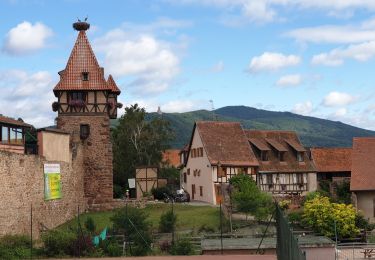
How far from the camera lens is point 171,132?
66875 millimetres

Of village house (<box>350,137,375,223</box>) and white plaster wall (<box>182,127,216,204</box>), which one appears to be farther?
white plaster wall (<box>182,127,216,204</box>)

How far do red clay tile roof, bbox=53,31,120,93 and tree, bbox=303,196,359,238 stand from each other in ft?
53.9

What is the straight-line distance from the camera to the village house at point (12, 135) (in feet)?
112

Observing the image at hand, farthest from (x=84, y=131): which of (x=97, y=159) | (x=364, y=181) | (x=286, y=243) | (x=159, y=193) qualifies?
(x=286, y=243)

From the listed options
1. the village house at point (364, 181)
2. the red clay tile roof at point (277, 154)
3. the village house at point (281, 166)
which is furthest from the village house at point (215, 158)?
the village house at point (364, 181)

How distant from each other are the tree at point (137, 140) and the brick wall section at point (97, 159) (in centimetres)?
1500

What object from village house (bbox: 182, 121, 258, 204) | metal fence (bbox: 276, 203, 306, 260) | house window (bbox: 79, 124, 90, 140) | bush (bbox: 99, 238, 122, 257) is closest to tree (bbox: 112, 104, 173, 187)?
village house (bbox: 182, 121, 258, 204)

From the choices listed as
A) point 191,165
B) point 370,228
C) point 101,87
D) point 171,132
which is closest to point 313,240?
point 370,228

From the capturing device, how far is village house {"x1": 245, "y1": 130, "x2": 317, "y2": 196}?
54.9 m

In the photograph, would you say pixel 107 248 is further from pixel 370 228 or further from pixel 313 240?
pixel 370 228

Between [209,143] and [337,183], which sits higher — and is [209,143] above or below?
above

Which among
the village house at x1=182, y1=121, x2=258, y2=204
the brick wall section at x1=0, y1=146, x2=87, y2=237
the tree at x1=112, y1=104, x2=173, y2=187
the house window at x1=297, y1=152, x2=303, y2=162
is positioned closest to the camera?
the brick wall section at x1=0, y1=146, x2=87, y2=237

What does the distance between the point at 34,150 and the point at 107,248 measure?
1079cm

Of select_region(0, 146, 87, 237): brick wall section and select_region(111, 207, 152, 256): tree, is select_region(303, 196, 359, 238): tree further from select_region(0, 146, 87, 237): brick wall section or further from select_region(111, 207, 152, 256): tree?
select_region(0, 146, 87, 237): brick wall section
